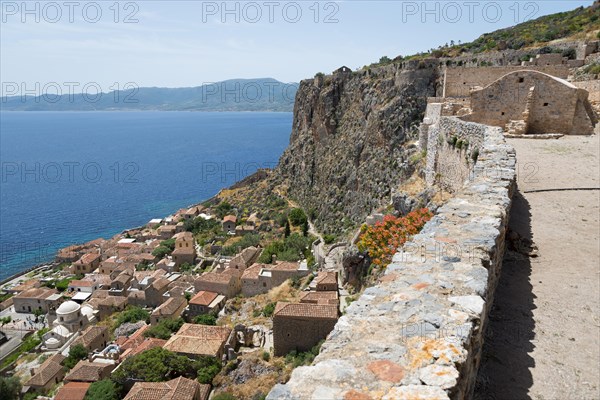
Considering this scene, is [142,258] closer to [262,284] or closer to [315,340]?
[262,284]

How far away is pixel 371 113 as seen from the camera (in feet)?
126

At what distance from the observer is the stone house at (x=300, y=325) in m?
18.1

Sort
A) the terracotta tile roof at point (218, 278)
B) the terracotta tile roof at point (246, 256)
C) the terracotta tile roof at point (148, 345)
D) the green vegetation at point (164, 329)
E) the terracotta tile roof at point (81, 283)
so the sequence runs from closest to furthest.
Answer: the terracotta tile roof at point (148, 345), the green vegetation at point (164, 329), the terracotta tile roof at point (218, 278), the terracotta tile roof at point (246, 256), the terracotta tile roof at point (81, 283)

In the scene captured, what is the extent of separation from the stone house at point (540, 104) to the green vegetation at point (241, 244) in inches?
1138

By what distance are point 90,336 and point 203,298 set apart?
7.76 meters

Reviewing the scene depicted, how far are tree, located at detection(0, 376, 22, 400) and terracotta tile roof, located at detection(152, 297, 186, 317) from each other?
8126 mm

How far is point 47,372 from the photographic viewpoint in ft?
77.3

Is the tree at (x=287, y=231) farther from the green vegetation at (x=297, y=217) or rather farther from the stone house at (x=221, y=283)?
the stone house at (x=221, y=283)

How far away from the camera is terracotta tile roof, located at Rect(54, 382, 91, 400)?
66.4 feet

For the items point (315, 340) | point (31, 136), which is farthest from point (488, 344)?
point (31, 136)

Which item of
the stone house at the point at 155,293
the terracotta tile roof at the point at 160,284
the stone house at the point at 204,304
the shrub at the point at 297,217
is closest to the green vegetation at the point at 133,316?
the stone house at the point at 155,293

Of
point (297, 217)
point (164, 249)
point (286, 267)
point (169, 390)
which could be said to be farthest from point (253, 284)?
point (164, 249)

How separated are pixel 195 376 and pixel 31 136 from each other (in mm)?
188077

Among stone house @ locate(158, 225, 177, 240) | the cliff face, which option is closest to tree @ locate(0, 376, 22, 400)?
the cliff face
